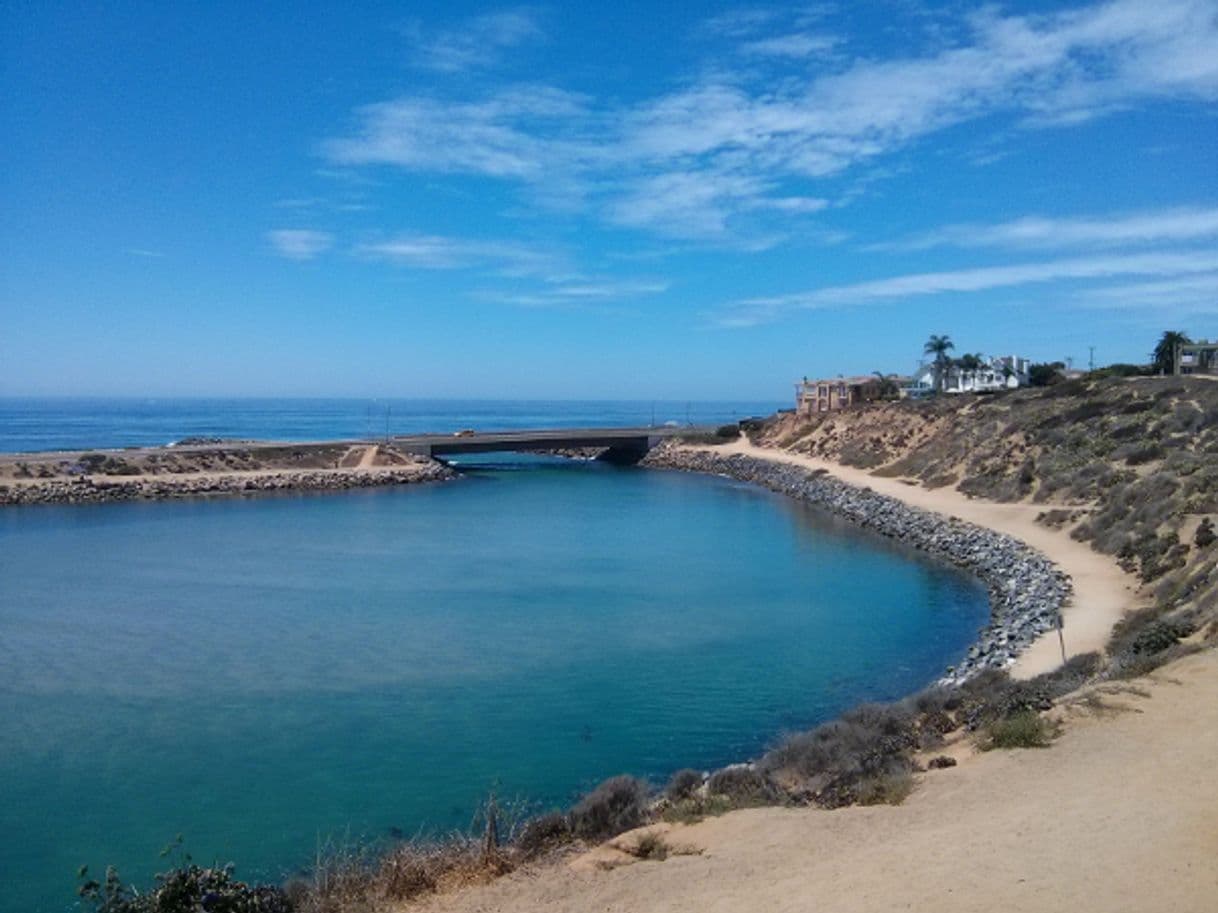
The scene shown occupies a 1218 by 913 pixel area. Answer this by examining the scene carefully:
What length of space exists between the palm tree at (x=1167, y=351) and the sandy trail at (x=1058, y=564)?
34.6 metres

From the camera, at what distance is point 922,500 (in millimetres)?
42625

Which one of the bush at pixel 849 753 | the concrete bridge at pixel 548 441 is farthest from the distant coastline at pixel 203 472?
the bush at pixel 849 753

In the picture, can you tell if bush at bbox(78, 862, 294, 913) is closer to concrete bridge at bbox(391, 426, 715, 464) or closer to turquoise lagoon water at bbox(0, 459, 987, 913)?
turquoise lagoon water at bbox(0, 459, 987, 913)

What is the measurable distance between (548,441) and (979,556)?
4783 cm

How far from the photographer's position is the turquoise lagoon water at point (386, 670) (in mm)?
12055

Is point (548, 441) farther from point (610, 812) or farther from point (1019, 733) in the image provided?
point (610, 812)

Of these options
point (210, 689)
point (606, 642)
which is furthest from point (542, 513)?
point (210, 689)

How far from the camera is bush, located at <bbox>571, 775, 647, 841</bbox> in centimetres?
987

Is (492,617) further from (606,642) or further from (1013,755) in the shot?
(1013,755)

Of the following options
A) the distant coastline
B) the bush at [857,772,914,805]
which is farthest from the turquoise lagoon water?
the distant coastline

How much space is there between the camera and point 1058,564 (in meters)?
26.3

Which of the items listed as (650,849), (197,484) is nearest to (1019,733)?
(650,849)

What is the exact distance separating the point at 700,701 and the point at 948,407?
47200mm

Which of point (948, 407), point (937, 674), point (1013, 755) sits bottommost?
point (937, 674)
